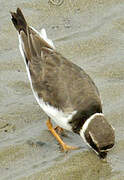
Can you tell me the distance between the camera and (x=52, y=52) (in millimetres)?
6910

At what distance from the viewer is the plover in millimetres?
5908

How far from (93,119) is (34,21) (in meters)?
2.97

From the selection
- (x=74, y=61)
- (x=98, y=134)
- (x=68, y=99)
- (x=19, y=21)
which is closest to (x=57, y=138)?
(x=68, y=99)

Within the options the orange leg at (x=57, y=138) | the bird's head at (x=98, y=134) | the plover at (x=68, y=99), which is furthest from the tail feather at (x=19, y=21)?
the bird's head at (x=98, y=134)

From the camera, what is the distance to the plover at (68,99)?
591cm

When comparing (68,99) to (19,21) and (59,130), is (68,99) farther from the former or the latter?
(19,21)

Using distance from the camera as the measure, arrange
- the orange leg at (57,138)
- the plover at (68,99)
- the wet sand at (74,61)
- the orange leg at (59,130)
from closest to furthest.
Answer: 1. the plover at (68,99)
2. the wet sand at (74,61)
3. the orange leg at (57,138)
4. the orange leg at (59,130)

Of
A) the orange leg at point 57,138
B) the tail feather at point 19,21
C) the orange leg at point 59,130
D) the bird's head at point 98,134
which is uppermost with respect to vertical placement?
the tail feather at point 19,21

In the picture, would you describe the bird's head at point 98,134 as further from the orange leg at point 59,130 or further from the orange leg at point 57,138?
the orange leg at point 59,130

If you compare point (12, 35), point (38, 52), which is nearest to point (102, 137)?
point (38, 52)

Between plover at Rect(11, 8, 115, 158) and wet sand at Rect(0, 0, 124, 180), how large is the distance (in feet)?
0.70

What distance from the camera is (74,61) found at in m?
7.78

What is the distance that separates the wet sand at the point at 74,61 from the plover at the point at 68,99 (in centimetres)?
21

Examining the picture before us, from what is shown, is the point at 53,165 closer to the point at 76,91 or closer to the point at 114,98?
the point at 76,91
